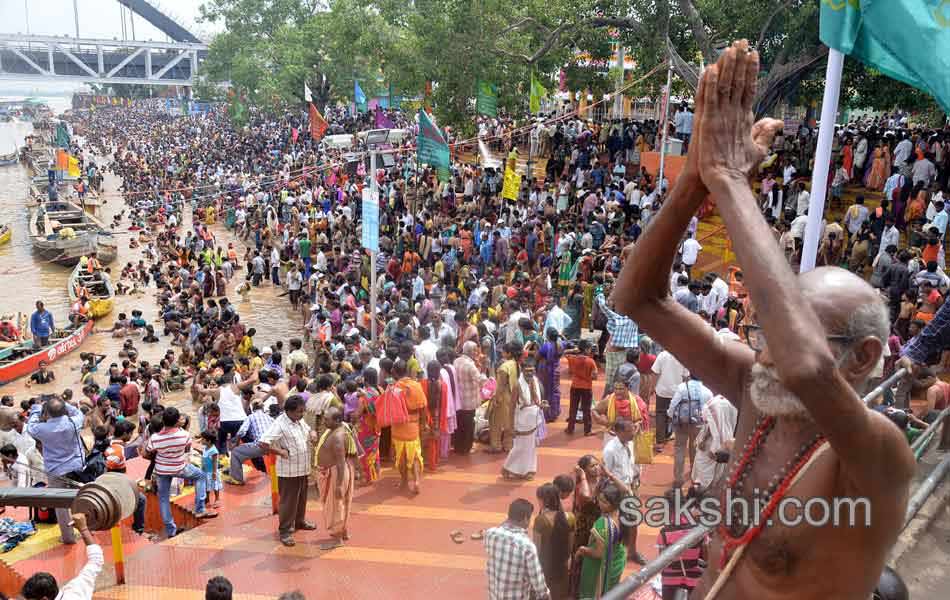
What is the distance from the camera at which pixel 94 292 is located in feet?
80.1

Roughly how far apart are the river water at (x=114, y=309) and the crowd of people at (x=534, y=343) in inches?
17.0

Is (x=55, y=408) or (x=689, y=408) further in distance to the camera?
(x=55, y=408)

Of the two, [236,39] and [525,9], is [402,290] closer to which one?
[525,9]

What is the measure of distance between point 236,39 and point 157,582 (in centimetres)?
4803

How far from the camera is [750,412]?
1.98 metres

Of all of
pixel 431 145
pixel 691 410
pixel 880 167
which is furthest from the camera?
pixel 880 167

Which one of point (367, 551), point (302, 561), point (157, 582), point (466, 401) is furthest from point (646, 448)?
point (157, 582)

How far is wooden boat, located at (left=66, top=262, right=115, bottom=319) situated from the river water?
29 cm

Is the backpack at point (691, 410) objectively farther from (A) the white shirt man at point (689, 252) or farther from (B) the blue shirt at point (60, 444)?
(A) the white shirt man at point (689, 252)

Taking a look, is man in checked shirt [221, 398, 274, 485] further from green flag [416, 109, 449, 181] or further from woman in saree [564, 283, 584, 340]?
green flag [416, 109, 449, 181]

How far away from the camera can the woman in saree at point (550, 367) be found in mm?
9953

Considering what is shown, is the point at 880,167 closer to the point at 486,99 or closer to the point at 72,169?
the point at 486,99

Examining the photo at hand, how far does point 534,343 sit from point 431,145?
21.9 feet

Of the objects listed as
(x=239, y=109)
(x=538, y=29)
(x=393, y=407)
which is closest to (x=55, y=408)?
(x=393, y=407)
